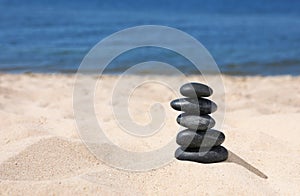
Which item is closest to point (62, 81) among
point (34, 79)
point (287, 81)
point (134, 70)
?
point (34, 79)

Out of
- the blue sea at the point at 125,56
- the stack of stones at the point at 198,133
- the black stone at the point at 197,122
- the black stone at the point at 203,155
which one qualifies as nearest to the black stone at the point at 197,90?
the stack of stones at the point at 198,133

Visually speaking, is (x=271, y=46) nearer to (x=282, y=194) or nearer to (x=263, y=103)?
(x=263, y=103)

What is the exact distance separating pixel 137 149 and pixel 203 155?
789 millimetres

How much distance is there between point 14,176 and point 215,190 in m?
1.53

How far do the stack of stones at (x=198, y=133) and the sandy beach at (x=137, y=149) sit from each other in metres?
0.10

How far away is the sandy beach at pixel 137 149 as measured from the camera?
135 inches

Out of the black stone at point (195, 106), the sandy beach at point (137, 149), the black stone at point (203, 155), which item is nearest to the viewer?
the sandy beach at point (137, 149)

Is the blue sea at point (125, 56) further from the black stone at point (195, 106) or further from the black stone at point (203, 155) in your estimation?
the black stone at point (203, 155)

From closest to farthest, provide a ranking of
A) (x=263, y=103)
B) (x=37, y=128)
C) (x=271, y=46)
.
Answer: (x=37, y=128)
(x=263, y=103)
(x=271, y=46)

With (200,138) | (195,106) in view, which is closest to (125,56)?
(195,106)

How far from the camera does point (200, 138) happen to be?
3930 millimetres

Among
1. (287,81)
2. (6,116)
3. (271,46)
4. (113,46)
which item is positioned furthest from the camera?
(271,46)

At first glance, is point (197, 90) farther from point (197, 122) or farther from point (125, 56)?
point (125, 56)

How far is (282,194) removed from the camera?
3545 millimetres
